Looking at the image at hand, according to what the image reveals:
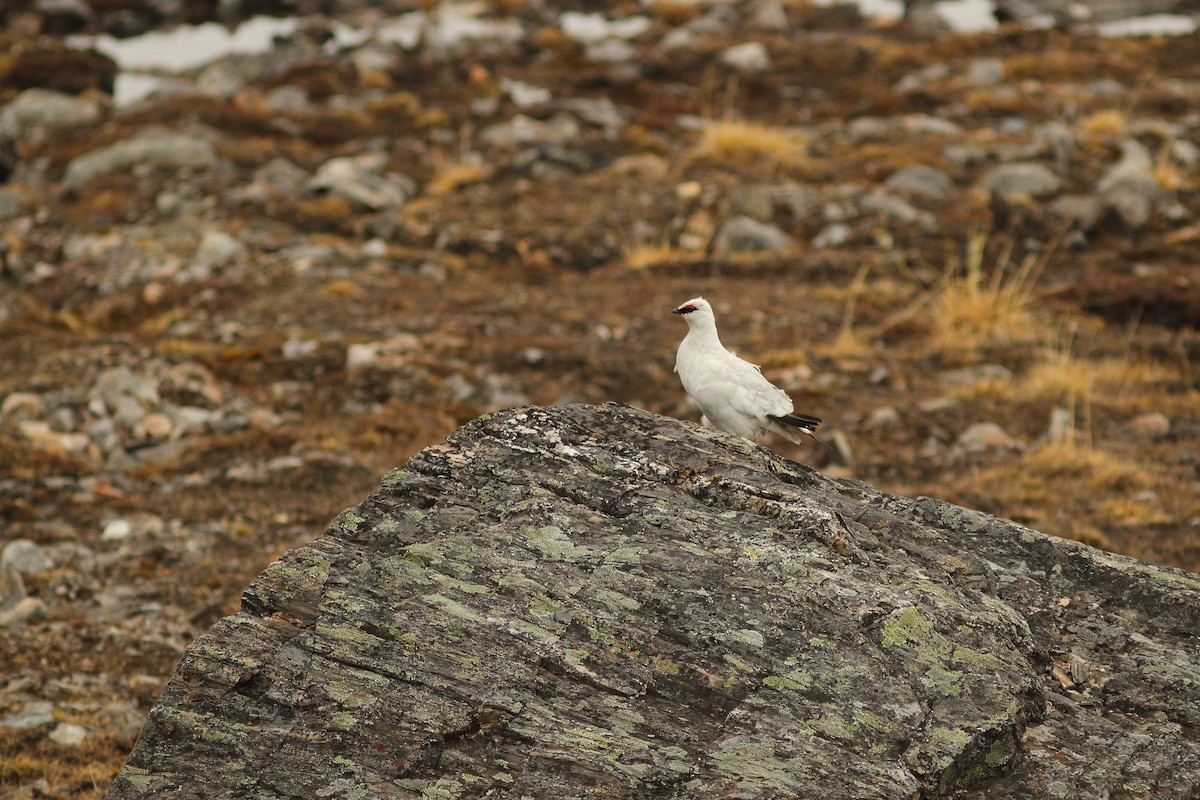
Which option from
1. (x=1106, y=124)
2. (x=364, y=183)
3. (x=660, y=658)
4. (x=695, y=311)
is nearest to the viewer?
(x=660, y=658)

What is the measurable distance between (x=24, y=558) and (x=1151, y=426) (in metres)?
11.7

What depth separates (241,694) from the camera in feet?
16.4

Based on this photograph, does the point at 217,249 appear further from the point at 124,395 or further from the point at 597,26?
the point at 597,26

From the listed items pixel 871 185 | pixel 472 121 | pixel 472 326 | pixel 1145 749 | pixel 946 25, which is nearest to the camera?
pixel 1145 749

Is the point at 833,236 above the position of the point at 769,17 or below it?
below

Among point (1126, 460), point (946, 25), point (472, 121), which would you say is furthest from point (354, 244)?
point (946, 25)

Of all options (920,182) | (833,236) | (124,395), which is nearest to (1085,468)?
(833,236)

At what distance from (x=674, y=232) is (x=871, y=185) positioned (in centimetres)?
415

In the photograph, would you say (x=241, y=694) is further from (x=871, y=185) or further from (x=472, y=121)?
(x=472, y=121)

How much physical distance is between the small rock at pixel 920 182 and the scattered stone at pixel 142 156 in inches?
500

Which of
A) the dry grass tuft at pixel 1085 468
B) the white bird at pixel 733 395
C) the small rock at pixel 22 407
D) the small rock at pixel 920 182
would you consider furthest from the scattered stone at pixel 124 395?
the small rock at pixel 920 182

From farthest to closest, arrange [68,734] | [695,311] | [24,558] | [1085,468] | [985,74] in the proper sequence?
[985,74] → [1085,468] → [24,558] → [68,734] → [695,311]

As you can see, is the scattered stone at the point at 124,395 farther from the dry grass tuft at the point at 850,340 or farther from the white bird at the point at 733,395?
the dry grass tuft at the point at 850,340

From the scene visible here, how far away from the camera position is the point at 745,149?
22.4 m
